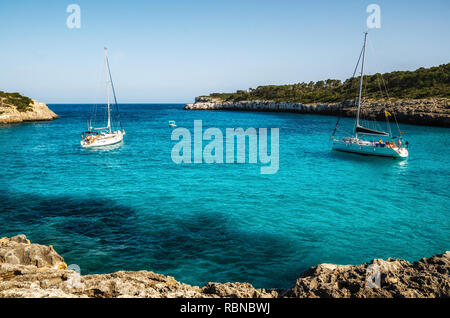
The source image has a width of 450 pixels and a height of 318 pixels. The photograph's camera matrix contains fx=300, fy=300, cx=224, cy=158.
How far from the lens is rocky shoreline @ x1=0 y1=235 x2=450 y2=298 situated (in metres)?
6.04

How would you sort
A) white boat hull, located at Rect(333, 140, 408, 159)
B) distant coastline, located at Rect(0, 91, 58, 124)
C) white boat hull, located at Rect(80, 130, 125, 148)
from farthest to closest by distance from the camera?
distant coastline, located at Rect(0, 91, 58, 124) → white boat hull, located at Rect(80, 130, 125, 148) → white boat hull, located at Rect(333, 140, 408, 159)

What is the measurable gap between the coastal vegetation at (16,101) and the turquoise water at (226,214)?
166ft

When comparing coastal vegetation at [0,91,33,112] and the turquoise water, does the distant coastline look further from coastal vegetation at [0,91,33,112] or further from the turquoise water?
the turquoise water

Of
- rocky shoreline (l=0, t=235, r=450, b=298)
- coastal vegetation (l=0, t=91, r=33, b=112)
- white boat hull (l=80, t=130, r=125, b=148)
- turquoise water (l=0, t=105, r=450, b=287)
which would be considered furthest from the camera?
coastal vegetation (l=0, t=91, r=33, b=112)

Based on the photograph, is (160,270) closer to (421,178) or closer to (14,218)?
(14,218)

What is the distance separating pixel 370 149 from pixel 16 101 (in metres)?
76.7

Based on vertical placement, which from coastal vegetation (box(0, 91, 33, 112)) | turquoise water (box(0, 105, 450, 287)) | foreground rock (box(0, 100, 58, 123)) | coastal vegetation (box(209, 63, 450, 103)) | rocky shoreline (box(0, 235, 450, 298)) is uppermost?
coastal vegetation (box(209, 63, 450, 103))

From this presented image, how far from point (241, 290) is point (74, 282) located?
3.67 meters

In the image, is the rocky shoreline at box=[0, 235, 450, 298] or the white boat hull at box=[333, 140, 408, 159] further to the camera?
the white boat hull at box=[333, 140, 408, 159]

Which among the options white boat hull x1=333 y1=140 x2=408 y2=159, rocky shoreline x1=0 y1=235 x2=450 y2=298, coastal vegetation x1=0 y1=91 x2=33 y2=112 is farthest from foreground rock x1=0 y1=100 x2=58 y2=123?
rocky shoreline x1=0 y1=235 x2=450 y2=298

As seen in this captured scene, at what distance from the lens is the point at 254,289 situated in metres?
6.88

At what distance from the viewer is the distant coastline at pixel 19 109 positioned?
66188 millimetres

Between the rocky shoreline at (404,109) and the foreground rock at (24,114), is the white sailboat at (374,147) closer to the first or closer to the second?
the rocky shoreline at (404,109)

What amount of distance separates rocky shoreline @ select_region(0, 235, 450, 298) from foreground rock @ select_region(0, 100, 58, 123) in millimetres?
73029
